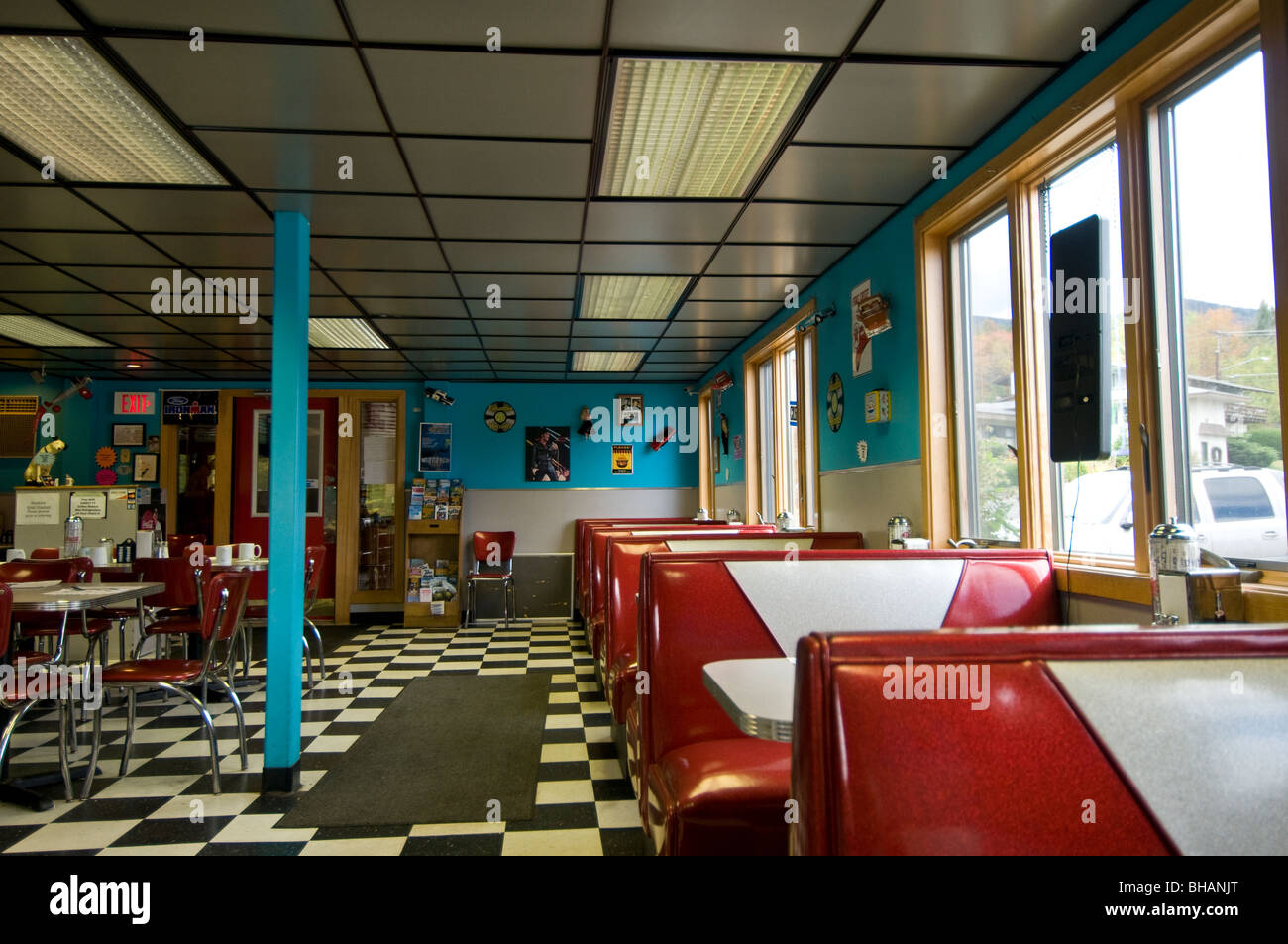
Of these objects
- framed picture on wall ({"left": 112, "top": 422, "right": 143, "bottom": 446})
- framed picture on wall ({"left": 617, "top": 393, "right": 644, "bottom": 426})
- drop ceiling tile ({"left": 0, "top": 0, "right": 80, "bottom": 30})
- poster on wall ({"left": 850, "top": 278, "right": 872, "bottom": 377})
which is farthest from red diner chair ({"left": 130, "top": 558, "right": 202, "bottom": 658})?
framed picture on wall ({"left": 617, "top": 393, "right": 644, "bottom": 426})

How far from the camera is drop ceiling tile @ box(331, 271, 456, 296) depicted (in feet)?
16.2

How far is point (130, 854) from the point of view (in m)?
2.61

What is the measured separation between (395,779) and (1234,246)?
365 cm

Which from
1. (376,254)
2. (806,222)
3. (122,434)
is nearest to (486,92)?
(806,222)

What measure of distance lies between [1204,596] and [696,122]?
2.37 meters

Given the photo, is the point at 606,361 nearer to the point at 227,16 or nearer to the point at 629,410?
the point at 629,410

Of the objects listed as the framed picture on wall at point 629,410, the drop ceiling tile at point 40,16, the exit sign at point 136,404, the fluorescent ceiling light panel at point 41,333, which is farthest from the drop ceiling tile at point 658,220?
the exit sign at point 136,404

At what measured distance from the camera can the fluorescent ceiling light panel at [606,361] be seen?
7.59 m

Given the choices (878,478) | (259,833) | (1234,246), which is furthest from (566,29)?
(259,833)

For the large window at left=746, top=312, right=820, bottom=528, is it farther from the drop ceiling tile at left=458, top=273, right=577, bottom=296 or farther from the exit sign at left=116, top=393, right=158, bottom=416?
the exit sign at left=116, top=393, right=158, bottom=416

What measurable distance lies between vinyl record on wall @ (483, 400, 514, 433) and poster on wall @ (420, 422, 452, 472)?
49 centimetres
